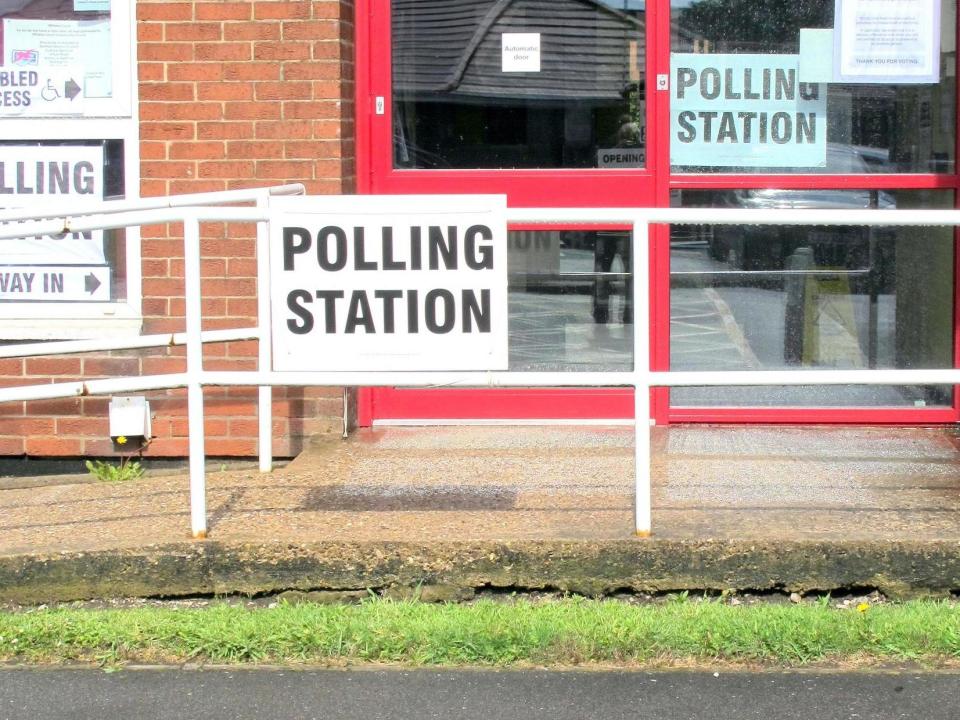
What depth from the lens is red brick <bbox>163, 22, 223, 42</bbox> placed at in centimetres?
641

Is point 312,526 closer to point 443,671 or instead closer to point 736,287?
point 443,671

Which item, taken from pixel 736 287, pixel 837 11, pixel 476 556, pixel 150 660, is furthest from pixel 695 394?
pixel 150 660

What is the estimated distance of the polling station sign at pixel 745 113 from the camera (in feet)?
21.7

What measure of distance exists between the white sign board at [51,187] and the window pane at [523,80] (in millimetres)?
1518

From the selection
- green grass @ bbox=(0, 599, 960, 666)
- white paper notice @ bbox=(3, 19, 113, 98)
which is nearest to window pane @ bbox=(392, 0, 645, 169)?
white paper notice @ bbox=(3, 19, 113, 98)

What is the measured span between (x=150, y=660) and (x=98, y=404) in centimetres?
236

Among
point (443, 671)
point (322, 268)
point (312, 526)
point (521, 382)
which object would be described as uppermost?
point (322, 268)

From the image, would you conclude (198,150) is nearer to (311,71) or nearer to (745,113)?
(311,71)

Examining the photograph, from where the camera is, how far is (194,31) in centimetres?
641

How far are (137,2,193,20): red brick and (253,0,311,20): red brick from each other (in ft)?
1.07

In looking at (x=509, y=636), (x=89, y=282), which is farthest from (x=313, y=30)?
(x=509, y=636)

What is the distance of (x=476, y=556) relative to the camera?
4793 mm

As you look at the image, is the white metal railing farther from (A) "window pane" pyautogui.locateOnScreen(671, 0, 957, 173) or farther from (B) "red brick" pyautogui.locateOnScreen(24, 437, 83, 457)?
(A) "window pane" pyautogui.locateOnScreen(671, 0, 957, 173)

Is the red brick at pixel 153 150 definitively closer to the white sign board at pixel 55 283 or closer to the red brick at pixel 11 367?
the white sign board at pixel 55 283
